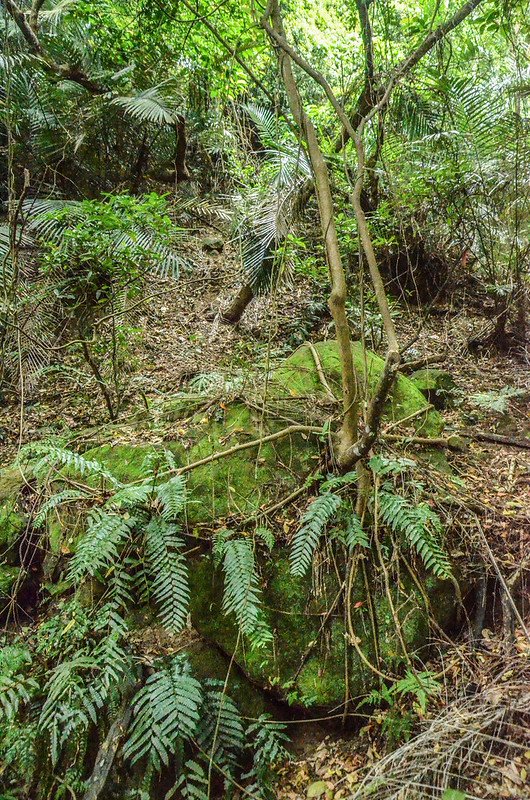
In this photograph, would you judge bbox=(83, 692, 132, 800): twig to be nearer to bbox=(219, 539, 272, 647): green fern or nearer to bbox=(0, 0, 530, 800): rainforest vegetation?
bbox=(0, 0, 530, 800): rainforest vegetation

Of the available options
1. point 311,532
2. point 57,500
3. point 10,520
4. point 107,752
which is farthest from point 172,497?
point 10,520

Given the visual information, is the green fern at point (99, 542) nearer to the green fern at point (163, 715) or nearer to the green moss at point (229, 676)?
the green fern at point (163, 715)

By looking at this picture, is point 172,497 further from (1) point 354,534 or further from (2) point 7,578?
(2) point 7,578

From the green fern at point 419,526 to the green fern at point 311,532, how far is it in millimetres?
304

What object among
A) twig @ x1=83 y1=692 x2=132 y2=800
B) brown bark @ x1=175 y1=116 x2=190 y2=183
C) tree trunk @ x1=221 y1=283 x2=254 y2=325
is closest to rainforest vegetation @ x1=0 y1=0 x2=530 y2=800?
twig @ x1=83 y1=692 x2=132 y2=800

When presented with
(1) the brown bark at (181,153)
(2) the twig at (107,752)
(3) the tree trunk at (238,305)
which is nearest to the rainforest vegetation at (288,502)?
(2) the twig at (107,752)

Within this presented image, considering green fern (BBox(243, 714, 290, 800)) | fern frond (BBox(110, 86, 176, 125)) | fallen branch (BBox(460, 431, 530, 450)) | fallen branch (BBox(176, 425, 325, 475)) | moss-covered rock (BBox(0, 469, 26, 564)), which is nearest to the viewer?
green fern (BBox(243, 714, 290, 800))

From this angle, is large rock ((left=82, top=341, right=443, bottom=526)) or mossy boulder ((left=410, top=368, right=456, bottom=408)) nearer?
large rock ((left=82, top=341, right=443, bottom=526))

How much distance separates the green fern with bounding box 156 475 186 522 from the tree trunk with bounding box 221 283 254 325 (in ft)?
12.2

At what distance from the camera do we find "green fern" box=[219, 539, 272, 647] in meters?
2.32

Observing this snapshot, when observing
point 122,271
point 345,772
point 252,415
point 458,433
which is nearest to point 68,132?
point 122,271

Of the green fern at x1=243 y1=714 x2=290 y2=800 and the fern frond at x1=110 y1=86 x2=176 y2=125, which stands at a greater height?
the fern frond at x1=110 y1=86 x2=176 y2=125

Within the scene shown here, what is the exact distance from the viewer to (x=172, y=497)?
2.70m

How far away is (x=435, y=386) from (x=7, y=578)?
414 centimetres
